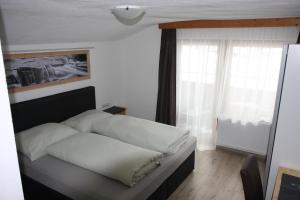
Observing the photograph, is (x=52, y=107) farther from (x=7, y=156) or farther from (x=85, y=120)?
(x=7, y=156)

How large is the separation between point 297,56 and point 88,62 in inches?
125

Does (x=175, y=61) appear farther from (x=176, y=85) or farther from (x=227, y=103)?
(x=227, y=103)

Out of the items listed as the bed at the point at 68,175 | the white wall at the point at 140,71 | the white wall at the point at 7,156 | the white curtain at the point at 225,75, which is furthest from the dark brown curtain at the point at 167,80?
the white wall at the point at 7,156

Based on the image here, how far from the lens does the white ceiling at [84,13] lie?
63.6 inches

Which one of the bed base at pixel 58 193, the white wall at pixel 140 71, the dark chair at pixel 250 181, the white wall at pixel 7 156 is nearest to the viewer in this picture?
the white wall at pixel 7 156

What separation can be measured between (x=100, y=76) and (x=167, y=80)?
1233mm

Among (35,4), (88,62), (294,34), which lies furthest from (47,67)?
(294,34)

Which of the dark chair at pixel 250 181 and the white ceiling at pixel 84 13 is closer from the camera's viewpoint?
the white ceiling at pixel 84 13

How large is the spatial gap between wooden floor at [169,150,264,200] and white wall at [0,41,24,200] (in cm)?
260

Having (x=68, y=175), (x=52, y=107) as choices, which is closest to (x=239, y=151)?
(x=68, y=175)

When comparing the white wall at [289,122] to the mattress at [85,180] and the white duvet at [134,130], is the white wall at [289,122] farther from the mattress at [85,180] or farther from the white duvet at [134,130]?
the white duvet at [134,130]

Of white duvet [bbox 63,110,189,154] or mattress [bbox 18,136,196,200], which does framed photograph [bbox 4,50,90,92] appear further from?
mattress [bbox 18,136,196,200]

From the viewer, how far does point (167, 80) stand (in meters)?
4.23

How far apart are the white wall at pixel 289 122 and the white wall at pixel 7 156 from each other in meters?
1.79
